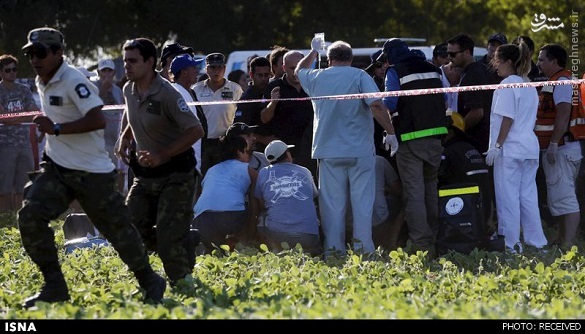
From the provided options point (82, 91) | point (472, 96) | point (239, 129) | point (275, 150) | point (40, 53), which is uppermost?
point (40, 53)

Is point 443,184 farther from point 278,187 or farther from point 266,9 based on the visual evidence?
point 266,9

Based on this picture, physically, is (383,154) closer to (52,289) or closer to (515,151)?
(515,151)

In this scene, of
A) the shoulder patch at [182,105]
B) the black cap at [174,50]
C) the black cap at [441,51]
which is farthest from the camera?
the black cap at [441,51]

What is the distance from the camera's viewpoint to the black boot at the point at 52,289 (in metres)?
8.88

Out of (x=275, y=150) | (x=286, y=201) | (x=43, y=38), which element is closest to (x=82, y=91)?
(x=43, y=38)

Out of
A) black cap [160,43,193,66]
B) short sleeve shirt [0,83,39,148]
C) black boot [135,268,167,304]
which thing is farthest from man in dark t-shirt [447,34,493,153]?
short sleeve shirt [0,83,39,148]

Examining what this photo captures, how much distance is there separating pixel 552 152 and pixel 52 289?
5762 millimetres

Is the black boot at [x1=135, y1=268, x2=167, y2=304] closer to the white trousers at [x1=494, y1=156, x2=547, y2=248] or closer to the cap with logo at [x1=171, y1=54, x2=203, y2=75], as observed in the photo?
the cap with logo at [x1=171, y1=54, x2=203, y2=75]

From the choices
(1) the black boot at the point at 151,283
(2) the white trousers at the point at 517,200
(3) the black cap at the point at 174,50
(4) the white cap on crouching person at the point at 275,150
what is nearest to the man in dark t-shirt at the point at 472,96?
(2) the white trousers at the point at 517,200

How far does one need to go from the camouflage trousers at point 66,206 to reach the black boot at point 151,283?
49 millimetres

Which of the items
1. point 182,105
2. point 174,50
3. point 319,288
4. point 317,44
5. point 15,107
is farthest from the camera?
point 15,107

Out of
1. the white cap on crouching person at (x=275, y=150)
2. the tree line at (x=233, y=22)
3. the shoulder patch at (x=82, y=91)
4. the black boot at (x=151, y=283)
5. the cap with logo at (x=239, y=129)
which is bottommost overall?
the tree line at (x=233, y=22)

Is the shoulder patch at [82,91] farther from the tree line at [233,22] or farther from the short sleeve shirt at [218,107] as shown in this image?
the tree line at [233,22]

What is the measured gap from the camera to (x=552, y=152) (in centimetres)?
1294
